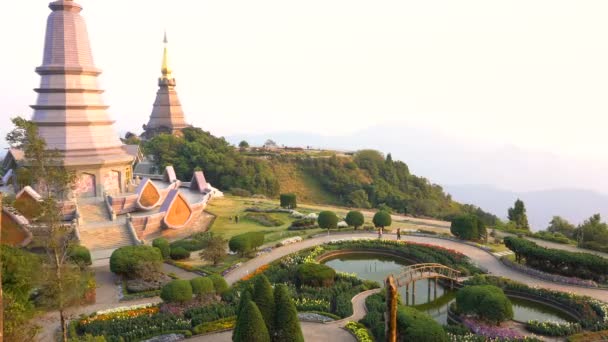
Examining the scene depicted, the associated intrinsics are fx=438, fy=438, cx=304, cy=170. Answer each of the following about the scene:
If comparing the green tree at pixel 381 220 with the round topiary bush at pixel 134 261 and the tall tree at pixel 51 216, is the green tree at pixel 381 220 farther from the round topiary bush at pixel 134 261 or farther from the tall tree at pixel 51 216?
the tall tree at pixel 51 216

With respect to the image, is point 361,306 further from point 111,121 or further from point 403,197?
point 403,197

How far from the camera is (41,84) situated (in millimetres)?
33312

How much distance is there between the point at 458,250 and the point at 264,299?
1914 centimetres

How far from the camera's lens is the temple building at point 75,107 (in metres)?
32.7

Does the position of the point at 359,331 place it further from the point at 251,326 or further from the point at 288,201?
the point at 288,201

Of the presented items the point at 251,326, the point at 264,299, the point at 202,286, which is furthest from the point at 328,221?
the point at 251,326

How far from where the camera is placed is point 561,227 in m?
40.7

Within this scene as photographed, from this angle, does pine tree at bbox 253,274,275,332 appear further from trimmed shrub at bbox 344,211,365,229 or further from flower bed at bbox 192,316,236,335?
trimmed shrub at bbox 344,211,365,229

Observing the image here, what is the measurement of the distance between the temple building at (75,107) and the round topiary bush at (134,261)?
12.5 m

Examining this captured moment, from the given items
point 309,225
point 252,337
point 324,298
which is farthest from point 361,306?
point 309,225

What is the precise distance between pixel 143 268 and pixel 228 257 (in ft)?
20.1

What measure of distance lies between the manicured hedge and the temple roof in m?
29.4

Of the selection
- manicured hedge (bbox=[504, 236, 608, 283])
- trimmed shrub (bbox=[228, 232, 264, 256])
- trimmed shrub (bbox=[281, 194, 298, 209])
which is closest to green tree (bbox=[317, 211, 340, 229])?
trimmed shrub (bbox=[228, 232, 264, 256])

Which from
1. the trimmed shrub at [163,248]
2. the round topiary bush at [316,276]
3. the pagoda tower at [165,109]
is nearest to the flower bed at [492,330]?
the round topiary bush at [316,276]
